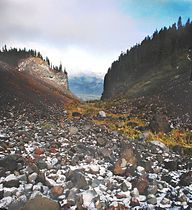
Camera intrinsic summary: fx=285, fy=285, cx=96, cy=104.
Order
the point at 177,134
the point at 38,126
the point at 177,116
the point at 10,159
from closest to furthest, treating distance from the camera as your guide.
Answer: the point at 10,159 < the point at 38,126 < the point at 177,134 < the point at 177,116

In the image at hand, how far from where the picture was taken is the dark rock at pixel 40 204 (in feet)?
28.3

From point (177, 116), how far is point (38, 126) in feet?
55.3

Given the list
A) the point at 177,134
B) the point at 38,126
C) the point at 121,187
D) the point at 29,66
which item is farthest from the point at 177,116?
the point at 29,66

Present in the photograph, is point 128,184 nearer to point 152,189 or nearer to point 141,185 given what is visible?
point 141,185

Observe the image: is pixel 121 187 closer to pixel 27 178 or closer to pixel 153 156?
pixel 27 178

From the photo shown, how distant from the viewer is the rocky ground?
31.6 feet

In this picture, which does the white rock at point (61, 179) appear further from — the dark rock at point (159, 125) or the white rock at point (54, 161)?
the dark rock at point (159, 125)

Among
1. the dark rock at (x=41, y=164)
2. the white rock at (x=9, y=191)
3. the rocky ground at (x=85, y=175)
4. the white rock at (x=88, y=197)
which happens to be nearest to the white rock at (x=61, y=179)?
the rocky ground at (x=85, y=175)

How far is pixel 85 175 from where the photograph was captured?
11625 mm

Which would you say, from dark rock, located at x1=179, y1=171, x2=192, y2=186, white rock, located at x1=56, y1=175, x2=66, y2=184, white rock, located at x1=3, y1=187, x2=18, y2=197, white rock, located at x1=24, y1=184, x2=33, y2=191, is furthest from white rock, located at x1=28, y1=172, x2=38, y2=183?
dark rock, located at x1=179, y1=171, x2=192, y2=186

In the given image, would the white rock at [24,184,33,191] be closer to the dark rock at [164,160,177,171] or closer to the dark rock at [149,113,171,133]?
the dark rock at [164,160,177,171]

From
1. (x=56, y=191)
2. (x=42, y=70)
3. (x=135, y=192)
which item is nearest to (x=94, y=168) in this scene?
(x=135, y=192)

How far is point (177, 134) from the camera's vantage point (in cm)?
2453

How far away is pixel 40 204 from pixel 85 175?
3183mm
